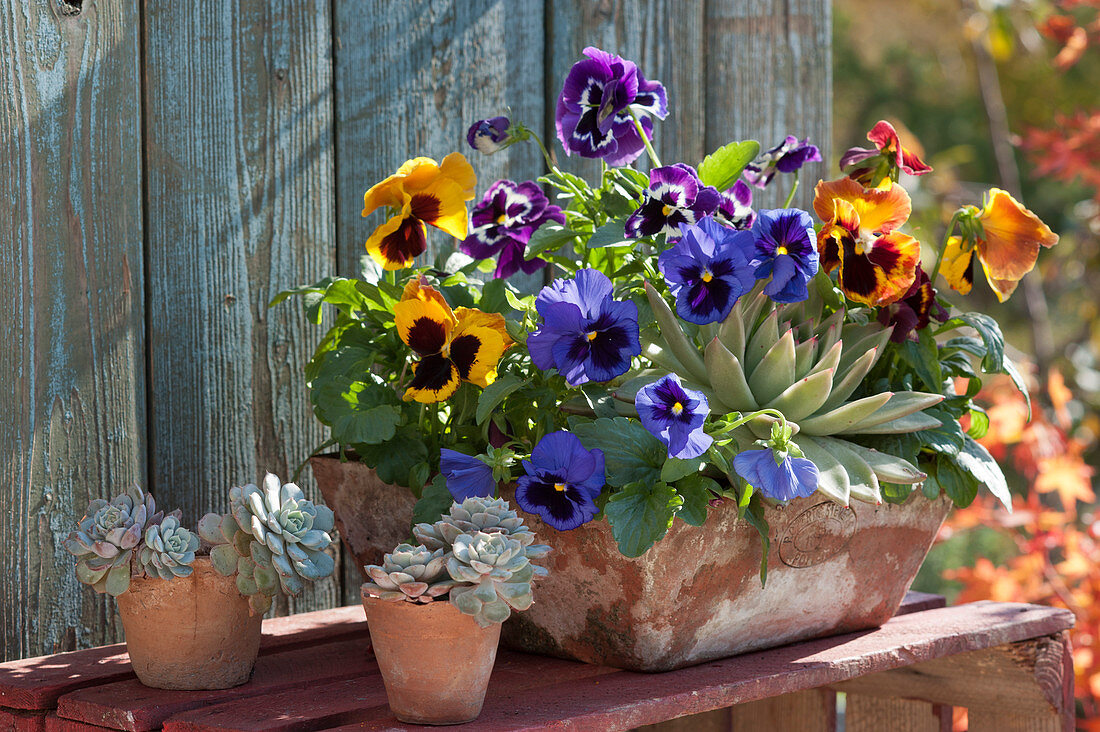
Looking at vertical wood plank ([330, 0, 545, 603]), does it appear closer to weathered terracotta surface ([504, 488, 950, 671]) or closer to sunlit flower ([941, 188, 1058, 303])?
weathered terracotta surface ([504, 488, 950, 671])

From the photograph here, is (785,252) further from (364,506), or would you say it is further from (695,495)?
(364,506)

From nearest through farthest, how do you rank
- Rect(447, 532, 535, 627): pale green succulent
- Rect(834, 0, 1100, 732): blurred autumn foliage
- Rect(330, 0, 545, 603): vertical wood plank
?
Rect(447, 532, 535, 627): pale green succulent < Rect(330, 0, 545, 603): vertical wood plank < Rect(834, 0, 1100, 732): blurred autumn foliage

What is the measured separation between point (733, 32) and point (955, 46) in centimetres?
663

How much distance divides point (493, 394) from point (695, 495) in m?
0.19

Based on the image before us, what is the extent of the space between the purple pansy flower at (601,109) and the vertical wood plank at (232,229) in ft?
1.17

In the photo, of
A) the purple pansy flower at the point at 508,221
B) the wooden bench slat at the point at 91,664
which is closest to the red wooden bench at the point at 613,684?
the wooden bench slat at the point at 91,664

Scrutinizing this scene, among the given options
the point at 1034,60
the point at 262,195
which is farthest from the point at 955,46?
the point at 262,195

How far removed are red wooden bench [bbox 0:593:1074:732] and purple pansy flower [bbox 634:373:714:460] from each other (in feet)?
0.66

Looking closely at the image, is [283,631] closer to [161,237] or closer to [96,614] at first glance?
[96,614]

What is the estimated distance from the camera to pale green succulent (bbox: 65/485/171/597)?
0.90 metres

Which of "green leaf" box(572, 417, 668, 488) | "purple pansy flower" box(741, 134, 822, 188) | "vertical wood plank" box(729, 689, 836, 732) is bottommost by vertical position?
"vertical wood plank" box(729, 689, 836, 732)

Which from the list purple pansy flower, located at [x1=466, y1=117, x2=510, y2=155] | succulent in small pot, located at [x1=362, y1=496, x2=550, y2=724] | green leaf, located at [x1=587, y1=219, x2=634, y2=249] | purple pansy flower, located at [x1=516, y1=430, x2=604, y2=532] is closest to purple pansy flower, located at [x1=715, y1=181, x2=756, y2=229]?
green leaf, located at [x1=587, y1=219, x2=634, y2=249]

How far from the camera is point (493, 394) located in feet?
3.13

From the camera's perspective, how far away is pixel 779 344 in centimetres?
95
